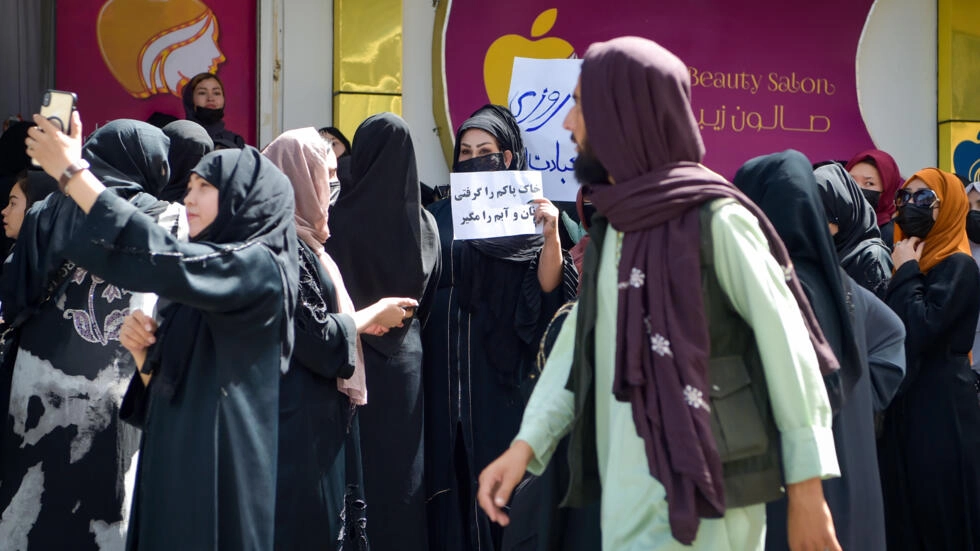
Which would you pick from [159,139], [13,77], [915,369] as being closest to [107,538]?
[159,139]

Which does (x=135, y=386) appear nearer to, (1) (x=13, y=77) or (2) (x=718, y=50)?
(1) (x=13, y=77)

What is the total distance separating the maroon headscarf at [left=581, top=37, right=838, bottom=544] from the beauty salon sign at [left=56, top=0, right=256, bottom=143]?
14.9 feet

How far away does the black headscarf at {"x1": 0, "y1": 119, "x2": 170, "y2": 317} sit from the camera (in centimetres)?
405

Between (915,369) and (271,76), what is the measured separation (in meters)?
3.50

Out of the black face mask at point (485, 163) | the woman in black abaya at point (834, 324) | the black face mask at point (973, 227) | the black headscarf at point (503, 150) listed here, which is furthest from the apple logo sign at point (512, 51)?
the woman in black abaya at point (834, 324)

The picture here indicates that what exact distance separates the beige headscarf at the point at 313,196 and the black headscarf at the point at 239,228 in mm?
562

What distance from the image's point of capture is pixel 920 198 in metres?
5.53

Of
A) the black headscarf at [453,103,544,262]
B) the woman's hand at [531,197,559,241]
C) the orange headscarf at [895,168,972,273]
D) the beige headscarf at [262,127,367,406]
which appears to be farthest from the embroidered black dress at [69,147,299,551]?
the orange headscarf at [895,168,972,273]

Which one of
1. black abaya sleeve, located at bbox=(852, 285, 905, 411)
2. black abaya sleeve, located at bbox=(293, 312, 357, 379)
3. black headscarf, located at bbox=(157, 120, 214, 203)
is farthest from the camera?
black headscarf, located at bbox=(157, 120, 214, 203)

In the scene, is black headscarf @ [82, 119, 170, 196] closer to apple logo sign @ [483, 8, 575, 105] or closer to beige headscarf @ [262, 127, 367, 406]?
beige headscarf @ [262, 127, 367, 406]

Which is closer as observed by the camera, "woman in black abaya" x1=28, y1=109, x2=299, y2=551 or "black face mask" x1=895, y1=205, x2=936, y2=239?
"woman in black abaya" x1=28, y1=109, x2=299, y2=551

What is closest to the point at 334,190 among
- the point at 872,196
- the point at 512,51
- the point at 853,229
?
the point at 853,229

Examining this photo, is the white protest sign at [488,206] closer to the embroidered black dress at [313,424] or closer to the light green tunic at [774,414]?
the embroidered black dress at [313,424]

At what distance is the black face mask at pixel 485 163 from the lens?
5277mm
